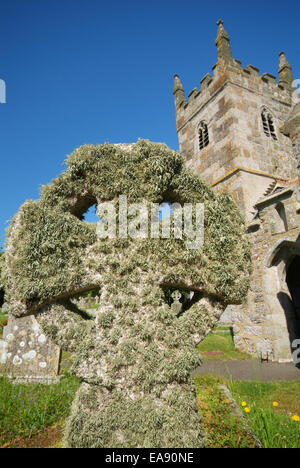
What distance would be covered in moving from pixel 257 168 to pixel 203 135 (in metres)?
3.97

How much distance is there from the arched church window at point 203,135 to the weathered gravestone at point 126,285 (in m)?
12.2

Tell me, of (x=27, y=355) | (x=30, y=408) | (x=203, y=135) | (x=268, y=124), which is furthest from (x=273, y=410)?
(x=268, y=124)

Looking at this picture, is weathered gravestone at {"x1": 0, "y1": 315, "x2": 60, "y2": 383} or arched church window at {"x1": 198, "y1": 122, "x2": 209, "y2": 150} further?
arched church window at {"x1": 198, "y1": 122, "x2": 209, "y2": 150}

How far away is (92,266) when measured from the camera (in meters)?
2.77

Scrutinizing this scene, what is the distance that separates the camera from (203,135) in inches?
564

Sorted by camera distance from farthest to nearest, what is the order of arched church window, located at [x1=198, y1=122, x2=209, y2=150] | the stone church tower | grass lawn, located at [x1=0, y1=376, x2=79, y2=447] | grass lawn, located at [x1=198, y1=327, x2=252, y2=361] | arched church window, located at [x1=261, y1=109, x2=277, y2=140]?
1. arched church window, located at [x1=198, y1=122, x2=209, y2=150]
2. arched church window, located at [x1=261, y1=109, x2=277, y2=140]
3. grass lawn, located at [x1=198, y1=327, x2=252, y2=361]
4. the stone church tower
5. grass lawn, located at [x1=0, y1=376, x2=79, y2=447]

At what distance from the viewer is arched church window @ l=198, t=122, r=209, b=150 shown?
14.2 metres

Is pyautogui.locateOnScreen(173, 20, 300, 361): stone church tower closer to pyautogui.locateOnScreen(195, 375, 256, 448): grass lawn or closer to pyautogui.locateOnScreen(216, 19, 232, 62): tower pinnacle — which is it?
pyautogui.locateOnScreen(216, 19, 232, 62): tower pinnacle

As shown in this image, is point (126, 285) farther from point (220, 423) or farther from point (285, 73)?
point (285, 73)

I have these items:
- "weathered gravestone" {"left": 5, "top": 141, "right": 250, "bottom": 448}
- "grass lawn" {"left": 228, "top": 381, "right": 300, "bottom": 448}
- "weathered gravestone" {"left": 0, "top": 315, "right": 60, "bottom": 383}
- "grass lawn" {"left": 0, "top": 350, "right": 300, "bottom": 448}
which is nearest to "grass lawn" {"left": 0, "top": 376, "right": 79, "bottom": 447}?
"grass lawn" {"left": 0, "top": 350, "right": 300, "bottom": 448}

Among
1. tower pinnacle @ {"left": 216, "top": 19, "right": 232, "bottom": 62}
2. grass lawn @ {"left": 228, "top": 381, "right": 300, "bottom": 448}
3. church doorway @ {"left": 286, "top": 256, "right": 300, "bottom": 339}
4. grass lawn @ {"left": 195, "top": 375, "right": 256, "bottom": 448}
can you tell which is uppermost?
tower pinnacle @ {"left": 216, "top": 19, "right": 232, "bottom": 62}

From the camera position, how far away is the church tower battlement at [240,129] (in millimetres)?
A: 11953

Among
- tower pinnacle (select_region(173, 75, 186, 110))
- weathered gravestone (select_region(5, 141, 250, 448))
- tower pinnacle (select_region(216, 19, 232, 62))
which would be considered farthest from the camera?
tower pinnacle (select_region(173, 75, 186, 110))
